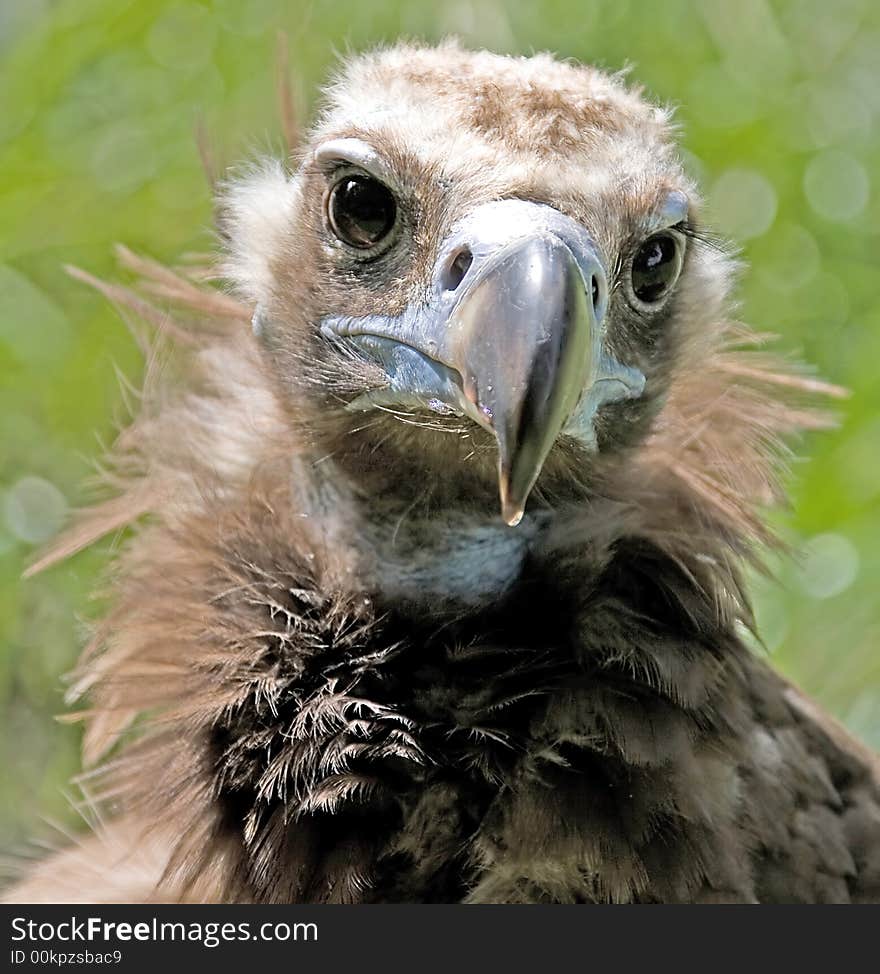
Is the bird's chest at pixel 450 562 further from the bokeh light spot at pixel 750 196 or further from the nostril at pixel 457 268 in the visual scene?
the bokeh light spot at pixel 750 196

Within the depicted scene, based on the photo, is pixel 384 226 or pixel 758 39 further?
pixel 758 39

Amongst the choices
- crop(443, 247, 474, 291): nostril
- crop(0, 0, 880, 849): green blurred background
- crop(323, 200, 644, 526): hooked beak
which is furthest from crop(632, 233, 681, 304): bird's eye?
crop(0, 0, 880, 849): green blurred background

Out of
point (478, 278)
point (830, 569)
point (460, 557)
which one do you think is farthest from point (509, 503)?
point (830, 569)

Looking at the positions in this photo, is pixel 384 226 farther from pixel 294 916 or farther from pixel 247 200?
pixel 294 916

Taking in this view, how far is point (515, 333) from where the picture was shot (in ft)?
6.11

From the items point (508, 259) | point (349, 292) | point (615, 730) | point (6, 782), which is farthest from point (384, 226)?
point (6, 782)

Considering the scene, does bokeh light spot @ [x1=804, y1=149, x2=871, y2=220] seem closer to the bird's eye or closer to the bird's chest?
the bird's eye

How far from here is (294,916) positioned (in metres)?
2.12

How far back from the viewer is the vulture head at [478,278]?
6.19 ft

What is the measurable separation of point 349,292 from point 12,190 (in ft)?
7.71

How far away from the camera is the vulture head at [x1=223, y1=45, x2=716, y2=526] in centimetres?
189

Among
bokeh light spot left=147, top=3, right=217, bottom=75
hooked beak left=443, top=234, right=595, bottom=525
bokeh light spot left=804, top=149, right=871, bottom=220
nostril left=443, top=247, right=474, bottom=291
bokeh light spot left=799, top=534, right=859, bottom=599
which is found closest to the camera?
hooked beak left=443, top=234, right=595, bottom=525

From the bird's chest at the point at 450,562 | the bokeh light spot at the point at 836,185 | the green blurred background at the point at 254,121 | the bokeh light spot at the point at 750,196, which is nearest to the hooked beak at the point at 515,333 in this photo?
the bird's chest at the point at 450,562

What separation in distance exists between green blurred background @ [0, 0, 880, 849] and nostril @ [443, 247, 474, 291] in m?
1.88
